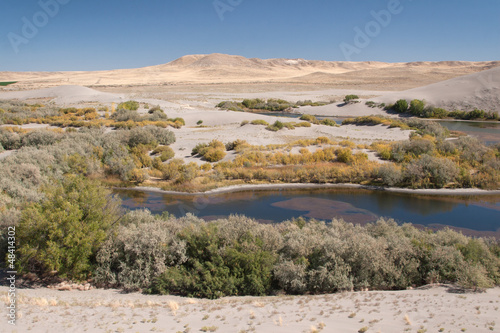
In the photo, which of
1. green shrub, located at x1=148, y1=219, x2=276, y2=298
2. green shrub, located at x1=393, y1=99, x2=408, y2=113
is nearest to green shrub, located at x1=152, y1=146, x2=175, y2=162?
green shrub, located at x1=148, y1=219, x2=276, y2=298

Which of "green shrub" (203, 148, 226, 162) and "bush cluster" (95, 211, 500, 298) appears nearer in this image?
"bush cluster" (95, 211, 500, 298)

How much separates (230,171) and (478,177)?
1328 cm

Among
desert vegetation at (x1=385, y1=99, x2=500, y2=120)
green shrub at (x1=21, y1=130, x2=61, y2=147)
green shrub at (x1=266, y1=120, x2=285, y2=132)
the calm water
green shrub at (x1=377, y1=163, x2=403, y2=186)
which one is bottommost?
the calm water

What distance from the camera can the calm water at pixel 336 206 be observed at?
14219mm

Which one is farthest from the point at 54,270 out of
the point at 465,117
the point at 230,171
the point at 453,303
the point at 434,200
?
the point at 465,117

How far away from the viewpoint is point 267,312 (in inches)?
268

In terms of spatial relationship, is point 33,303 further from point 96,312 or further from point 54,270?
point 54,270

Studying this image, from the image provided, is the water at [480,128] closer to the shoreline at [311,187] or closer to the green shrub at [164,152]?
the shoreline at [311,187]

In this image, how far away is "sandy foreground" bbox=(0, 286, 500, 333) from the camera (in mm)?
6016

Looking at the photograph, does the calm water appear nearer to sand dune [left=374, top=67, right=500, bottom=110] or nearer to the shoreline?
the shoreline

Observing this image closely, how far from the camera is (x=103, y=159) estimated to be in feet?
69.4

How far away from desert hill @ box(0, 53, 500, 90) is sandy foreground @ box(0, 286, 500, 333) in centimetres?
8340

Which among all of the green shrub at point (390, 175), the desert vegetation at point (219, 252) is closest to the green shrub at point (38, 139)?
the desert vegetation at point (219, 252)

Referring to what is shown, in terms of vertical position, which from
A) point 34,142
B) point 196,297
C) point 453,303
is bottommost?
point 196,297
